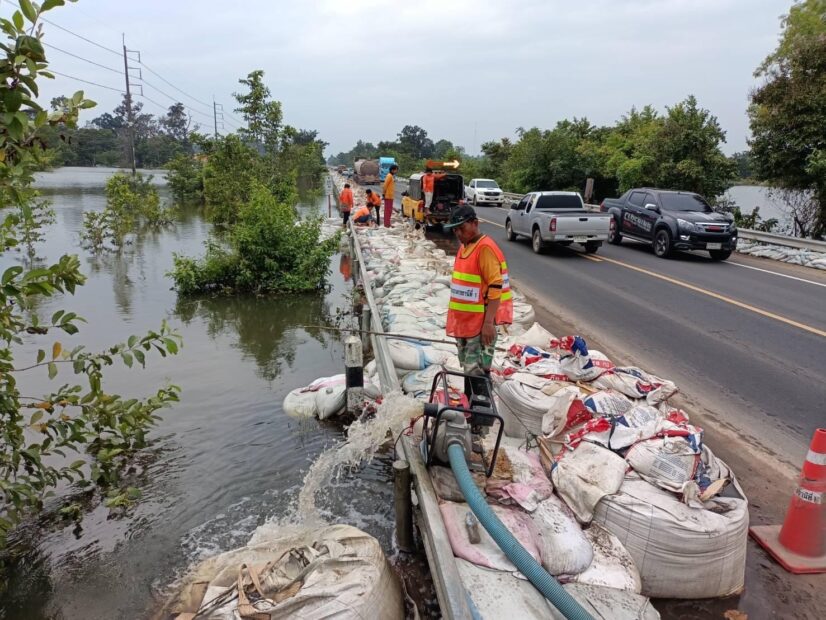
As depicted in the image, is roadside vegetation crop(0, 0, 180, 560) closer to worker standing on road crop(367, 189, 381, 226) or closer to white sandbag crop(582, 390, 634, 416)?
white sandbag crop(582, 390, 634, 416)

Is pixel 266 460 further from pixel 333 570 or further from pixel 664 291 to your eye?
pixel 664 291

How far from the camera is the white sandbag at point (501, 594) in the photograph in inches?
101

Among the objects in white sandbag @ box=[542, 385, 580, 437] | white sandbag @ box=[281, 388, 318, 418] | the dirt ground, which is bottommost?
white sandbag @ box=[281, 388, 318, 418]

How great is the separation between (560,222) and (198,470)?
10978mm

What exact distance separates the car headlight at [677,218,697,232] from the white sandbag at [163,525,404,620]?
12647 mm

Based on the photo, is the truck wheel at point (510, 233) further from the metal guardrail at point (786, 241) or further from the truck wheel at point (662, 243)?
the metal guardrail at point (786, 241)

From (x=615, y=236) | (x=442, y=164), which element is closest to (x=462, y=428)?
(x=615, y=236)

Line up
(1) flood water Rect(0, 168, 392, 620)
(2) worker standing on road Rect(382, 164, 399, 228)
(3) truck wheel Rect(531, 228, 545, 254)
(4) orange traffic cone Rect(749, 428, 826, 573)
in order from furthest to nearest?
(2) worker standing on road Rect(382, 164, 399, 228)
(3) truck wheel Rect(531, 228, 545, 254)
(1) flood water Rect(0, 168, 392, 620)
(4) orange traffic cone Rect(749, 428, 826, 573)

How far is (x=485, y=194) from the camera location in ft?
104

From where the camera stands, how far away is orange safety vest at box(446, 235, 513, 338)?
3.99 meters

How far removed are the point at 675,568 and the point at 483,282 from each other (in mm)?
2063

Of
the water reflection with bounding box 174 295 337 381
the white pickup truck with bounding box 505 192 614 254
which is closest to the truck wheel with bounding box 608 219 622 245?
the white pickup truck with bounding box 505 192 614 254

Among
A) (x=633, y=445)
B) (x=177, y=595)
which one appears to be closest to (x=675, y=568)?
(x=633, y=445)

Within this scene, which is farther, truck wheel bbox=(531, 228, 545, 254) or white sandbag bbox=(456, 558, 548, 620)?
truck wheel bbox=(531, 228, 545, 254)
